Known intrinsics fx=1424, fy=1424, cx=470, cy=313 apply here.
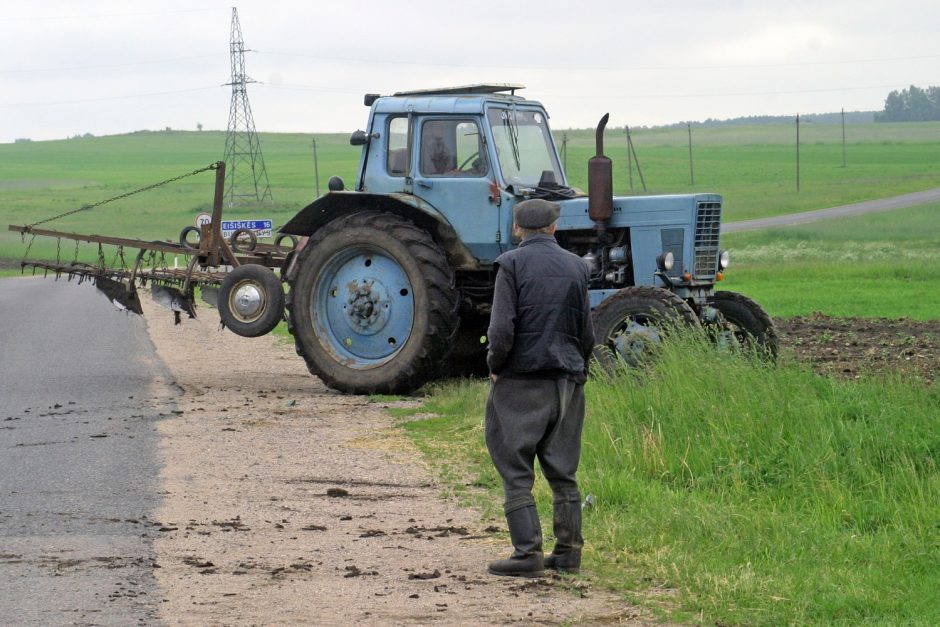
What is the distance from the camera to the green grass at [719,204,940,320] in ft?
75.0

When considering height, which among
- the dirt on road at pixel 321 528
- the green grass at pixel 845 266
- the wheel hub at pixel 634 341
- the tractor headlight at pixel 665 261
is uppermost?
the tractor headlight at pixel 665 261

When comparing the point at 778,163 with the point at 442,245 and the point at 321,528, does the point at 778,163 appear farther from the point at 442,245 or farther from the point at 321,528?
the point at 321,528

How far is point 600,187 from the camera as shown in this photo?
13.0 m

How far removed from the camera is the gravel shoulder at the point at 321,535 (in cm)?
623

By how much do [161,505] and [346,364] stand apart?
5.76 meters

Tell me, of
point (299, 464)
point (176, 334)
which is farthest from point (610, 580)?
point (176, 334)

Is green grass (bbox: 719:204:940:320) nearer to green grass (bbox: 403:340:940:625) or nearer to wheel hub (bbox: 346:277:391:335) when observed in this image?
wheel hub (bbox: 346:277:391:335)

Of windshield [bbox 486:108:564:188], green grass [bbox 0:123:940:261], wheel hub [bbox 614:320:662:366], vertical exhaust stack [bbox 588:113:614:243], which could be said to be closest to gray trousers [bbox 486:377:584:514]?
wheel hub [bbox 614:320:662:366]

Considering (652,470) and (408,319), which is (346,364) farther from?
(652,470)

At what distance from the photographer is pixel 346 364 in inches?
558

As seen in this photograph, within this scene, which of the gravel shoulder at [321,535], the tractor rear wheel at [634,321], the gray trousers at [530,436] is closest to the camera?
the gravel shoulder at [321,535]

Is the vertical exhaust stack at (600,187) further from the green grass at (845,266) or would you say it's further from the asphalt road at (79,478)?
the green grass at (845,266)

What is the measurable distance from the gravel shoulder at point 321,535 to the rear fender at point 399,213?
1760 millimetres

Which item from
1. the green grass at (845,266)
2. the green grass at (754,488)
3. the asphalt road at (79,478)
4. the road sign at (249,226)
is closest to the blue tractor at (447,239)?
the asphalt road at (79,478)
